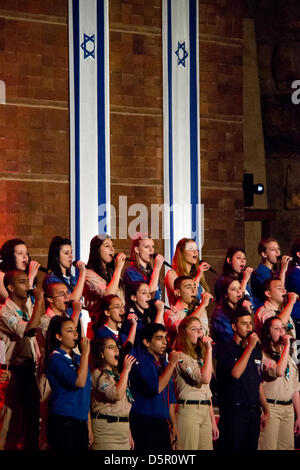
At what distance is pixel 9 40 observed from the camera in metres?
8.09

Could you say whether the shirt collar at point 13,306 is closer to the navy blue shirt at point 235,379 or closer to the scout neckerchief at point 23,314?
the scout neckerchief at point 23,314

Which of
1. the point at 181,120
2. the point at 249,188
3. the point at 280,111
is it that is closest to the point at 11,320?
the point at 181,120

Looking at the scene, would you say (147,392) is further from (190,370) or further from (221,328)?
(221,328)

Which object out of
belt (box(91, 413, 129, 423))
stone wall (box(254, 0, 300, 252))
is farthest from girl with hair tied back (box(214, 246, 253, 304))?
stone wall (box(254, 0, 300, 252))

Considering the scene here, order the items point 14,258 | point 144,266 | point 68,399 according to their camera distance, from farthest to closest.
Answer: point 144,266
point 14,258
point 68,399

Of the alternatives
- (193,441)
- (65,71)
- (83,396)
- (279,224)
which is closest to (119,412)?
(83,396)

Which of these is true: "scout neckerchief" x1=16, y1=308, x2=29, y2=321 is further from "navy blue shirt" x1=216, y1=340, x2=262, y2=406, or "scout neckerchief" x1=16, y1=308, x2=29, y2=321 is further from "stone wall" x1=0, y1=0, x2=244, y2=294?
"stone wall" x1=0, y1=0, x2=244, y2=294

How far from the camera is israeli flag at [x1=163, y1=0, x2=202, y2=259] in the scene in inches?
344

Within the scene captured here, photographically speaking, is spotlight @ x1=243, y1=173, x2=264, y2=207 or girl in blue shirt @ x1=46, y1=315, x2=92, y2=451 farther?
spotlight @ x1=243, y1=173, x2=264, y2=207

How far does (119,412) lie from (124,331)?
795mm

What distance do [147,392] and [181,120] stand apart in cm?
363

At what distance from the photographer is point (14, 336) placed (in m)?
6.11

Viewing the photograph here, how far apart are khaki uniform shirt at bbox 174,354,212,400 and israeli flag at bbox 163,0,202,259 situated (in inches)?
107

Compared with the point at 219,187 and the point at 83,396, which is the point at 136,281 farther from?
the point at 219,187
